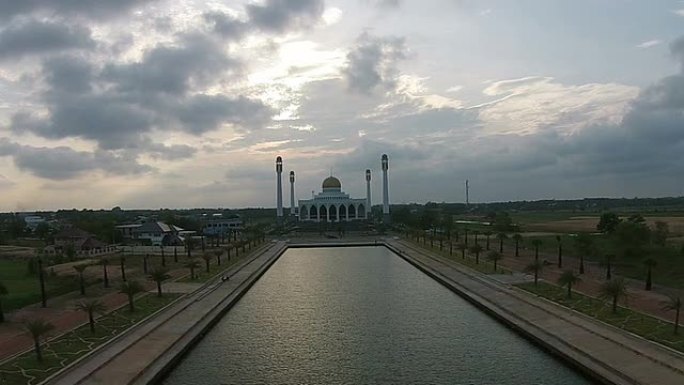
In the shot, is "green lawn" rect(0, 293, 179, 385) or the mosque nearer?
"green lawn" rect(0, 293, 179, 385)

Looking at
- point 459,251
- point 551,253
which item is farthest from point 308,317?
point 459,251

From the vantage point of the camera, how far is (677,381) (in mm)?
12750

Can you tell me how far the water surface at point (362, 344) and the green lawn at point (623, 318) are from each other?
241 centimetres

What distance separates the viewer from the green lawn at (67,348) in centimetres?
1395

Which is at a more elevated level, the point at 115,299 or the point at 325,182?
the point at 325,182

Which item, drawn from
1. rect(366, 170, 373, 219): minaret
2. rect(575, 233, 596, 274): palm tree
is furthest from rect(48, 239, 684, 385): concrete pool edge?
rect(366, 170, 373, 219): minaret

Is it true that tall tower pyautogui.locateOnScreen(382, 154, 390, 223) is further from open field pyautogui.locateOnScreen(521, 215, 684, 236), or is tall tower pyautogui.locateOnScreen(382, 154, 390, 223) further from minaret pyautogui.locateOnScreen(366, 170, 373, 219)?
open field pyautogui.locateOnScreen(521, 215, 684, 236)

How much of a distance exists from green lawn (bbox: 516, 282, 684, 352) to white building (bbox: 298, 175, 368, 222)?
6734 cm

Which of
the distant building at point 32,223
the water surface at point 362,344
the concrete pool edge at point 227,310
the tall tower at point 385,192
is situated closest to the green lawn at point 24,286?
the concrete pool edge at point 227,310

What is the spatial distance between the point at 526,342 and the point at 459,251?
91.6ft

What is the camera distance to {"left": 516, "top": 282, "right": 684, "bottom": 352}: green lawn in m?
15.9

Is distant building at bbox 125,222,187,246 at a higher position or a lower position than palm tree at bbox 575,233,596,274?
higher

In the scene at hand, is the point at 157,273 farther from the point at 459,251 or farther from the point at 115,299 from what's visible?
the point at 459,251

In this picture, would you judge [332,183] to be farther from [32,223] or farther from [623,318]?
[623,318]
